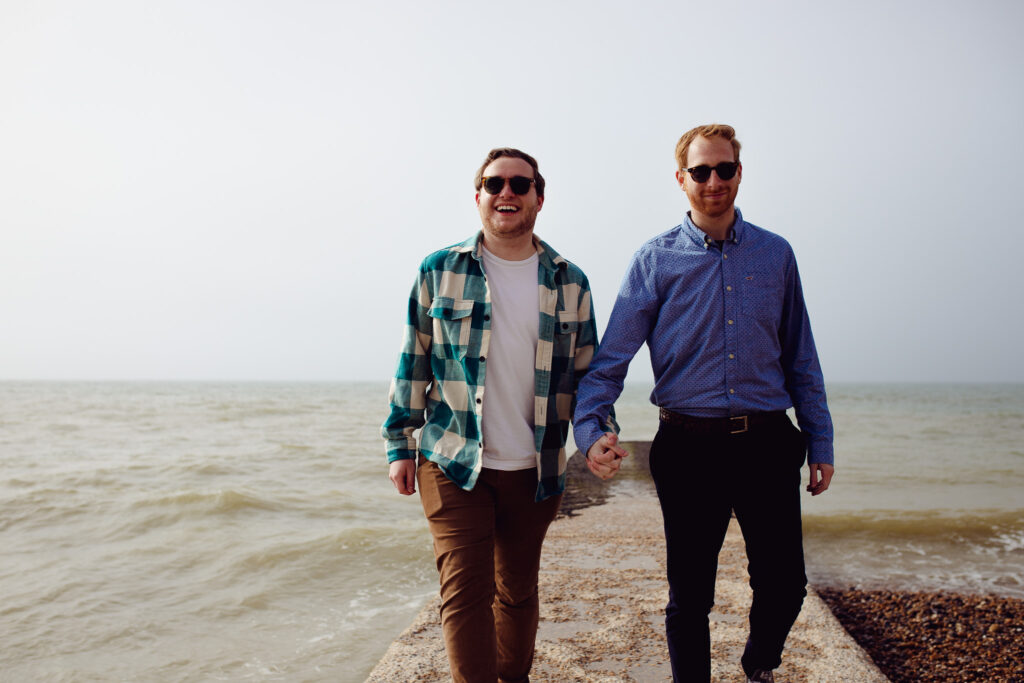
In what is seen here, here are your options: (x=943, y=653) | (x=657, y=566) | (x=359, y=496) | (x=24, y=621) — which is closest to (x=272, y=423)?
(x=359, y=496)

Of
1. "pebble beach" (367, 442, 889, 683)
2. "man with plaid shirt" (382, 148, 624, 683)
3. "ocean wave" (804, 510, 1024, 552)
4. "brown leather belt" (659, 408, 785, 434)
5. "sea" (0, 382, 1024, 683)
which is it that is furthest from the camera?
"ocean wave" (804, 510, 1024, 552)

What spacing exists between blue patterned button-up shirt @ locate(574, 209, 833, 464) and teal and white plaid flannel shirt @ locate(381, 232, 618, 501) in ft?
0.56

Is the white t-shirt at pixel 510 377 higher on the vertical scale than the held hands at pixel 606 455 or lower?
higher

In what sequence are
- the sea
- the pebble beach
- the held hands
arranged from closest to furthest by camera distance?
the held hands < the pebble beach < the sea

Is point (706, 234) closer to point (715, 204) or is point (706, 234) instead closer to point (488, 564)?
point (715, 204)

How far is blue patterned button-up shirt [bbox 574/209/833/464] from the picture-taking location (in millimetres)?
2354

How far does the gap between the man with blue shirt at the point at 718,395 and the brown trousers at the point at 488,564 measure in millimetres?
408

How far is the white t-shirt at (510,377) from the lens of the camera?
2467 millimetres

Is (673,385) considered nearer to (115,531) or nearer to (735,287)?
(735,287)

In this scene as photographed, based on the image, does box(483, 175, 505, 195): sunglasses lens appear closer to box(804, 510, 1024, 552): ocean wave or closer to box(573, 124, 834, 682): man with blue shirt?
Result: box(573, 124, 834, 682): man with blue shirt

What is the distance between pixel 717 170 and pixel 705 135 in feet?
0.46

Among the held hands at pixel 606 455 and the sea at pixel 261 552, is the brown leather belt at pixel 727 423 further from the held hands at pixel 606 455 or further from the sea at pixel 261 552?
the sea at pixel 261 552

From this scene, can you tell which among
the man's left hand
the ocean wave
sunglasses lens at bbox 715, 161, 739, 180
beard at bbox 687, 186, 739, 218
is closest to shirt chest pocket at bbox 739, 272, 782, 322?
beard at bbox 687, 186, 739, 218

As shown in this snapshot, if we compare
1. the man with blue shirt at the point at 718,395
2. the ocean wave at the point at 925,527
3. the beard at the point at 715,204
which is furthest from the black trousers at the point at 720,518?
the ocean wave at the point at 925,527
